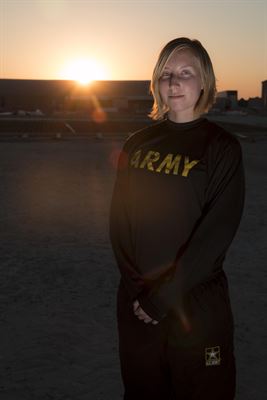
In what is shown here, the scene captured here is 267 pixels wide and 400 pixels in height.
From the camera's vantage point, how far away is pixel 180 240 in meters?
2.05

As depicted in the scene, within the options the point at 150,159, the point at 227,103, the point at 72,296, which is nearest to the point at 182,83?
the point at 150,159

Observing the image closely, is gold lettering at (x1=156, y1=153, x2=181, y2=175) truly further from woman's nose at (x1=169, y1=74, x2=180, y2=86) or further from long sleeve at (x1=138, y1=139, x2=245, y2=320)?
woman's nose at (x1=169, y1=74, x2=180, y2=86)

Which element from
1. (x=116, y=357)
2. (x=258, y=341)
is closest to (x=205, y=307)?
(x=116, y=357)

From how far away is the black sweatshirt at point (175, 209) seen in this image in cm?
195

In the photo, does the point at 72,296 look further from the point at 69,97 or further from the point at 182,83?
the point at 69,97

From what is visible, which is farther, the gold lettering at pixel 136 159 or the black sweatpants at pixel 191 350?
the gold lettering at pixel 136 159

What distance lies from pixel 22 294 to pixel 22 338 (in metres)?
0.88

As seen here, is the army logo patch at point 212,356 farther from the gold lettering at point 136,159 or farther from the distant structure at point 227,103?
the distant structure at point 227,103

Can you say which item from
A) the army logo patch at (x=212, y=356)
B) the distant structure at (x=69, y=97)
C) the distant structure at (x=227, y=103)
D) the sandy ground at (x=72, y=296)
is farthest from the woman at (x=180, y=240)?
the distant structure at (x=227, y=103)

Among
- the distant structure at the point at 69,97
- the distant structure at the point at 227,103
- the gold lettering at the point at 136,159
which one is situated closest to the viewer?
the gold lettering at the point at 136,159

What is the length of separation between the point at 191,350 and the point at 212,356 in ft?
0.33

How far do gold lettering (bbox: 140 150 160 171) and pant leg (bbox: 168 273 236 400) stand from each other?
0.61 m

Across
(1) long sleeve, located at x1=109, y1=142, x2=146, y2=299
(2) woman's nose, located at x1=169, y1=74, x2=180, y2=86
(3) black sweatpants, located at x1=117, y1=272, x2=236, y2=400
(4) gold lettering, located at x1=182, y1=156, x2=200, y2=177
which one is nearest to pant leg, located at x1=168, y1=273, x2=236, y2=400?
(3) black sweatpants, located at x1=117, y1=272, x2=236, y2=400

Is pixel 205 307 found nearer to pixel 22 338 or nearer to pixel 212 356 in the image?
pixel 212 356
